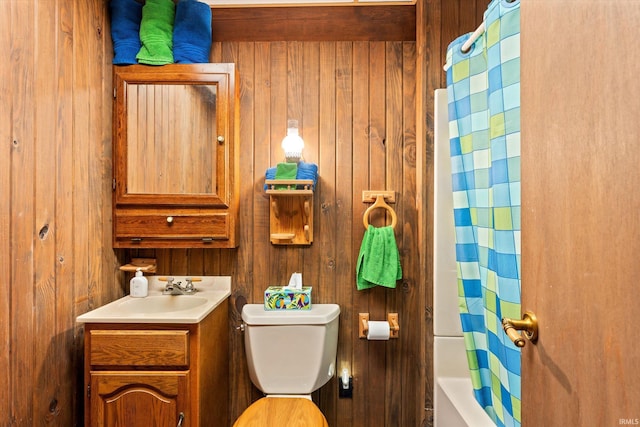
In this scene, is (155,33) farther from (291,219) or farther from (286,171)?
(291,219)

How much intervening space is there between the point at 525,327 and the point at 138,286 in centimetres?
162

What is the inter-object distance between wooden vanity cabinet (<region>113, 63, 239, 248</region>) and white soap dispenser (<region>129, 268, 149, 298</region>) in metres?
0.16

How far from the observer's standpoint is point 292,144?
1.65 m

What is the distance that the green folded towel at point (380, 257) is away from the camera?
1.64 m

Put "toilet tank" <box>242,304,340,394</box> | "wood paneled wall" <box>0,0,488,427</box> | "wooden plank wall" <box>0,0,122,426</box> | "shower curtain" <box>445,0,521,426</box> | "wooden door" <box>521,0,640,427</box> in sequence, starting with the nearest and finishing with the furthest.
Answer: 1. "wooden door" <box>521,0,640,427</box>
2. "shower curtain" <box>445,0,521,426</box>
3. "wooden plank wall" <box>0,0,122,426</box>
4. "wood paneled wall" <box>0,0,488,427</box>
5. "toilet tank" <box>242,304,340,394</box>

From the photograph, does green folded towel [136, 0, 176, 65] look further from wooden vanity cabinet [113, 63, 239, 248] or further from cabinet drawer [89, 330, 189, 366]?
cabinet drawer [89, 330, 189, 366]

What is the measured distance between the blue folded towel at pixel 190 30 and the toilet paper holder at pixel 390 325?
148 cm

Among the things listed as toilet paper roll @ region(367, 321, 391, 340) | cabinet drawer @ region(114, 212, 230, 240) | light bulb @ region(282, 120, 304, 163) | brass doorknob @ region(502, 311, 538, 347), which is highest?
light bulb @ region(282, 120, 304, 163)

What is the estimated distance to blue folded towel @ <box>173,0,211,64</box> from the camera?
1.59 m

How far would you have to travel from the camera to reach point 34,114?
121cm

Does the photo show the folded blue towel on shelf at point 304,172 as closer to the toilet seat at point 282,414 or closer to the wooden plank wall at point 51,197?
the wooden plank wall at point 51,197

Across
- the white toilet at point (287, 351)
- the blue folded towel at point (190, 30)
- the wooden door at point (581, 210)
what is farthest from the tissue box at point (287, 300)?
the blue folded towel at point (190, 30)

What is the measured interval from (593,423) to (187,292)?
157cm

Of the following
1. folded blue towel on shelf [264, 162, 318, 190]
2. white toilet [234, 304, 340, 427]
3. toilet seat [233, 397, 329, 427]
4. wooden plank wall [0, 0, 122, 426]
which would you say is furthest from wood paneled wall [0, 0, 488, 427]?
Result: toilet seat [233, 397, 329, 427]
